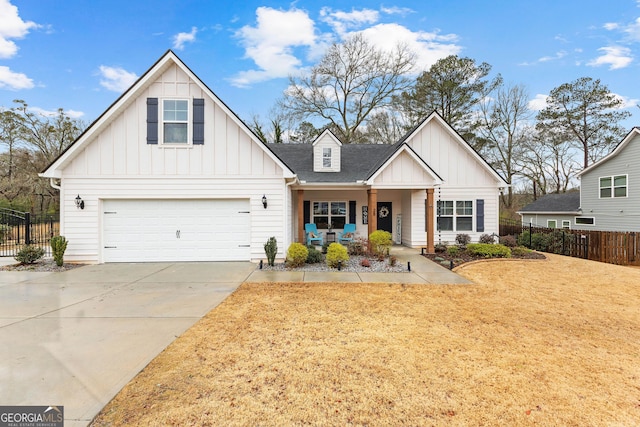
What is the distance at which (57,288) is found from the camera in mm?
6641

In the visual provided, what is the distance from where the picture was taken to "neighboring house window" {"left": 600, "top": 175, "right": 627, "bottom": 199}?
15.4 m

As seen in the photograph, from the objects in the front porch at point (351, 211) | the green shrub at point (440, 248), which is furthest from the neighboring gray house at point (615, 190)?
the front porch at point (351, 211)

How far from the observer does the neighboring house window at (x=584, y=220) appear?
57.8 ft

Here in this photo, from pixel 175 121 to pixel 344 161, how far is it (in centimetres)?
789

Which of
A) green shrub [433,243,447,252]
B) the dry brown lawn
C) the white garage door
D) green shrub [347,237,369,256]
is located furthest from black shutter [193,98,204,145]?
green shrub [433,243,447,252]

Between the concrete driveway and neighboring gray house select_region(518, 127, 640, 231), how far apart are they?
19.3 meters

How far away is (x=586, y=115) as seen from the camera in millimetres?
23828

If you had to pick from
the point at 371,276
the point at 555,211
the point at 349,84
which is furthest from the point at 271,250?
the point at 555,211

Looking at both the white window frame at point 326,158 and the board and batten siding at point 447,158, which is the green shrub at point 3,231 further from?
the board and batten siding at point 447,158

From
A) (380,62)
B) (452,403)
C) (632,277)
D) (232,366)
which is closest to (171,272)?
(232,366)

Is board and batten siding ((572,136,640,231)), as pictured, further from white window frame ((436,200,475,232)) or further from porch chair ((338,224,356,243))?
porch chair ((338,224,356,243))

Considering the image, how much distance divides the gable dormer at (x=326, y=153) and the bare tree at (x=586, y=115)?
22.3 meters

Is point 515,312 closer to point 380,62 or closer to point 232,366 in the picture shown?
point 232,366

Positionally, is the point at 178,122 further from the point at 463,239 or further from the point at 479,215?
the point at 479,215
